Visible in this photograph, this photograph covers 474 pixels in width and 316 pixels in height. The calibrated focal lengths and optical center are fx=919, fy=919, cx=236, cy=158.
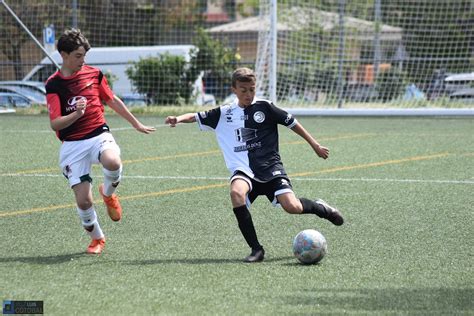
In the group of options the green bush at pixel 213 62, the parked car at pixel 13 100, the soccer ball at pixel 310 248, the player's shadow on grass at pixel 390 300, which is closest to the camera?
the player's shadow on grass at pixel 390 300

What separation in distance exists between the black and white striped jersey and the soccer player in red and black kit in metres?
0.75

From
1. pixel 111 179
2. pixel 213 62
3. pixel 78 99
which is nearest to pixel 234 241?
pixel 111 179

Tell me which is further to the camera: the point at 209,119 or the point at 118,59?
the point at 118,59

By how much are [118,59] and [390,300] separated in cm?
2453

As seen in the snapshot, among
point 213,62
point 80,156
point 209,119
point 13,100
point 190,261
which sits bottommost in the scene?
point 13,100

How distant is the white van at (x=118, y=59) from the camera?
27.0 metres

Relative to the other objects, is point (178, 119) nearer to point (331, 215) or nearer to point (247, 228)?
point (247, 228)

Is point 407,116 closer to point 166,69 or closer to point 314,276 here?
point 166,69

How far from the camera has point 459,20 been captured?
23.1m

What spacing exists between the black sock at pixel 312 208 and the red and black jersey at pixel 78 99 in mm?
1610

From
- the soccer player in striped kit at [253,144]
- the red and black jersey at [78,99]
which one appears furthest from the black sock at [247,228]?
the red and black jersey at [78,99]

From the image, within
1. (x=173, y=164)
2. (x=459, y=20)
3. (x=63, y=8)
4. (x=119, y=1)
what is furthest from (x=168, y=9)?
(x=173, y=164)

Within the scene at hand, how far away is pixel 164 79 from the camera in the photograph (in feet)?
79.7

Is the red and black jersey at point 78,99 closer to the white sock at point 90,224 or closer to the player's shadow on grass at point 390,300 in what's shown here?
the white sock at point 90,224
